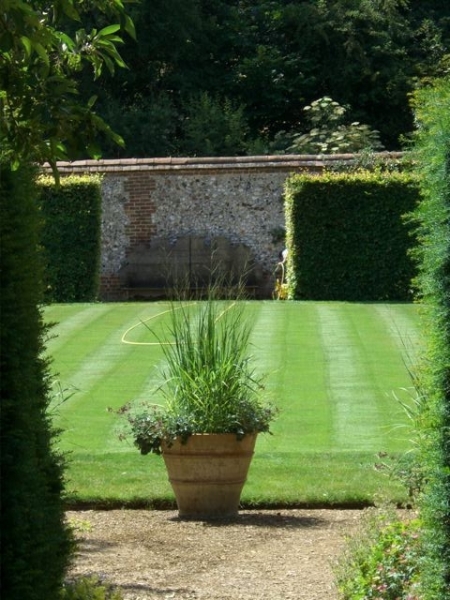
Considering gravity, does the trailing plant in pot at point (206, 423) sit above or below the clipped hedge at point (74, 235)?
below

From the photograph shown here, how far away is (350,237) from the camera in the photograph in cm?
1838

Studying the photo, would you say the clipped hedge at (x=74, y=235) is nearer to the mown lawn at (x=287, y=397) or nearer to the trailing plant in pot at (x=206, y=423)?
the mown lawn at (x=287, y=397)

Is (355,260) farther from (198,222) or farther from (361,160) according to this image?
(198,222)

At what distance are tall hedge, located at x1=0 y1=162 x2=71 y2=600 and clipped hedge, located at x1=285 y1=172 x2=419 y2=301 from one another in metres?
13.9

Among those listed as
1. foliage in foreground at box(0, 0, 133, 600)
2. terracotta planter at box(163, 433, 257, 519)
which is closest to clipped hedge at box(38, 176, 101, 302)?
terracotta planter at box(163, 433, 257, 519)

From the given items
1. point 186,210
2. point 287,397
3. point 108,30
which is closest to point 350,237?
point 186,210

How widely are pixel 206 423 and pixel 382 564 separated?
7.50 ft

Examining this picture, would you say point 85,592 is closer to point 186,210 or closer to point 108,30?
point 108,30

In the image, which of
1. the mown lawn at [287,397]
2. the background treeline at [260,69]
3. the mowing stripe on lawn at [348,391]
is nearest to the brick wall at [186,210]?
the mown lawn at [287,397]

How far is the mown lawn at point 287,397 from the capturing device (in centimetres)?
806

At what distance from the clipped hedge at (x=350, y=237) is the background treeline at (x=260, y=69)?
421 inches

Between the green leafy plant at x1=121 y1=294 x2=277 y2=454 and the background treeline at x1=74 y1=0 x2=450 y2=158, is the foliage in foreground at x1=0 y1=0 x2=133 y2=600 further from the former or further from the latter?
the background treeline at x1=74 y1=0 x2=450 y2=158

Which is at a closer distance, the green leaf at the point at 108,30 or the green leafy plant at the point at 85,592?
the green leaf at the point at 108,30

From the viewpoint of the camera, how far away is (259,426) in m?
7.34
